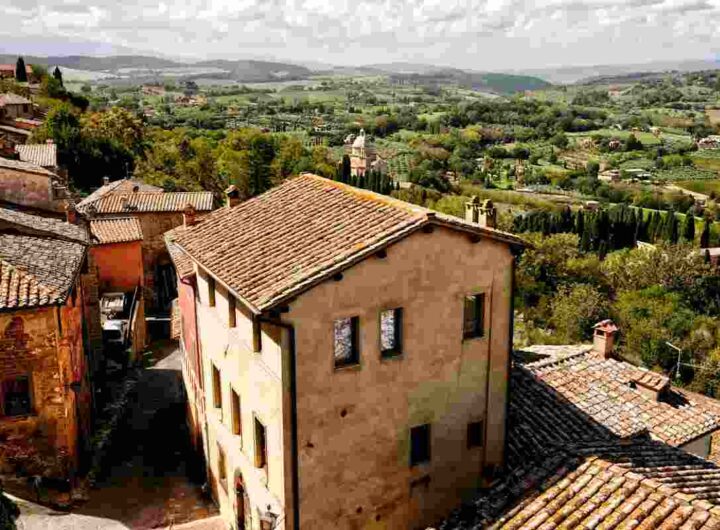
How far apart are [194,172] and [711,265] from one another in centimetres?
4850

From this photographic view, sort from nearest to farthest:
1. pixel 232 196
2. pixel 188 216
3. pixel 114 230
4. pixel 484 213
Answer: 1. pixel 484 213
2. pixel 232 196
3. pixel 188 216
4. pixel 114 230

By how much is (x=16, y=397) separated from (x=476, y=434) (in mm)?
12682

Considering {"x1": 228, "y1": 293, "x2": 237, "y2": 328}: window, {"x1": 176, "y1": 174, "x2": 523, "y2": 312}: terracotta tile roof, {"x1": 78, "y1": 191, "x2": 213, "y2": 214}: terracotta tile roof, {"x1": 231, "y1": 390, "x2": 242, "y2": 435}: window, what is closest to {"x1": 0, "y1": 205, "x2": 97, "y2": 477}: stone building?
{"x1": 176, "y1": 174, "x2": 523, "y2": 312}: terracotta tile roof

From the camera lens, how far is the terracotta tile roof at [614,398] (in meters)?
19.1

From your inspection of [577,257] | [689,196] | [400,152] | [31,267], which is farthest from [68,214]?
[400,152]

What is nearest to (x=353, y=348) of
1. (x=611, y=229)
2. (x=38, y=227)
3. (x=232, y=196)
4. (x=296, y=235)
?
(x=296, y=235)

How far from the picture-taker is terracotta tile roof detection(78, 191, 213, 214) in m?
44.8

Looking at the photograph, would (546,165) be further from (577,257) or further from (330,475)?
(330,475)

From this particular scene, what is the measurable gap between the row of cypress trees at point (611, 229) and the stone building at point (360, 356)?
5913cm

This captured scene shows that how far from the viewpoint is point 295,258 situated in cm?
1467

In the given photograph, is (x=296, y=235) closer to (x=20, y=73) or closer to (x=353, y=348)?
(x=353, y=348)

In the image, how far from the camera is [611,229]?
254 ft

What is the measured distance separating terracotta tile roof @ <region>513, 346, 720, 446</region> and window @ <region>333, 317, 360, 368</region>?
20.1ft

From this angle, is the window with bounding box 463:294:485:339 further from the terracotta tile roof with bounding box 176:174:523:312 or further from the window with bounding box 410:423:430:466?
the window with bounding box 410:423:430:466
